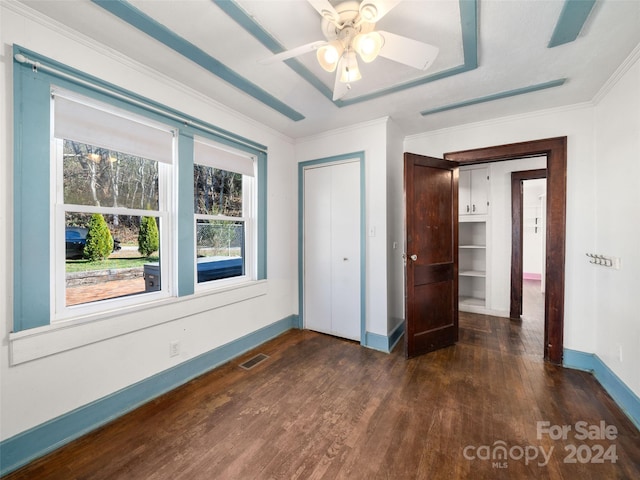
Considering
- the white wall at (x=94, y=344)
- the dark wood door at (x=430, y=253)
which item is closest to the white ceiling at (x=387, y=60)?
the white wall at (x=94, y=344)

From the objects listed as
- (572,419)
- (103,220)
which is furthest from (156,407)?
(572,419)

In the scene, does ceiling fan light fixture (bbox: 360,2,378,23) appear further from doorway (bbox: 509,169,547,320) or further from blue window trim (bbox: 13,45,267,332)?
doorway (bbox: 509,169,547,320)

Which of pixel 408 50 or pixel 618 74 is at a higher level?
pixel 618 74

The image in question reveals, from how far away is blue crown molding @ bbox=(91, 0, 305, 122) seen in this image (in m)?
1.50

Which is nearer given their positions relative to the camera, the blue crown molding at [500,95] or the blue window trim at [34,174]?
the blue window trim at [34,174]

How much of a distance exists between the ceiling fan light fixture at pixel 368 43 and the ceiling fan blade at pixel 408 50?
3cm

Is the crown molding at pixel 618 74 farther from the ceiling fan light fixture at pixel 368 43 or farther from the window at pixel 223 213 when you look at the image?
the window at pixel 223 213

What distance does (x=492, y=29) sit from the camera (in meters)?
1.64

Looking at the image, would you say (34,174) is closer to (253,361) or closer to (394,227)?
(253,361)

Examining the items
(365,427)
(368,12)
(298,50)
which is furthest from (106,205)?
(365,427)

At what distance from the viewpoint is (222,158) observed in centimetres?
276

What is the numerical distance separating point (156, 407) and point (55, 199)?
163cm

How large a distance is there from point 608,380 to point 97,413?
391 cm

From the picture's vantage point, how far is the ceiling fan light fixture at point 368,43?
138cm
